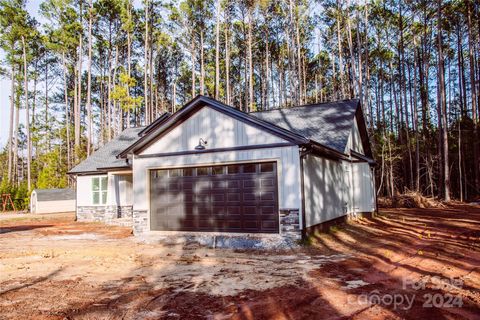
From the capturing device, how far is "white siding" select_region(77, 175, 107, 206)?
1848 centimetres

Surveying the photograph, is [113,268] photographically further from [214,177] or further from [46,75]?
[46,75]

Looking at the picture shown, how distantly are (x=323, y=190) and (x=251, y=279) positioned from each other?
617 cm

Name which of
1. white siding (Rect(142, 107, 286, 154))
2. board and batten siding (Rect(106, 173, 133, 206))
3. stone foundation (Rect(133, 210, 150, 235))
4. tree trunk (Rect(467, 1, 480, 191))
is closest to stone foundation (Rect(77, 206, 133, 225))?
board and batten siding (Rect(106, 173, 133, 206))

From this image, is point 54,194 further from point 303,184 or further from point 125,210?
point 303,184

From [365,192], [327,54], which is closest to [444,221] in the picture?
[365,192]

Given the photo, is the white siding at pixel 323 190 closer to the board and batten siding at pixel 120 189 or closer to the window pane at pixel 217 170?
the window pane at pixel 217 170

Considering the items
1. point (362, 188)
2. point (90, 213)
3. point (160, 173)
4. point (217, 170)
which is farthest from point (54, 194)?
point (362, 188)

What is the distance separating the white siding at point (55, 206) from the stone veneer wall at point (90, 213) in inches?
254

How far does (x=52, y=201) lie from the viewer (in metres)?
23.7

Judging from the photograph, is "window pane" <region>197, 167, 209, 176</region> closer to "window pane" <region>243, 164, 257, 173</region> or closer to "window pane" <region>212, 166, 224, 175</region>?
"window pane" <region>212, 166, 224, 175</region>

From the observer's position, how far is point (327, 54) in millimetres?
34500

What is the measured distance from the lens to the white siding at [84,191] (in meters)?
18.5

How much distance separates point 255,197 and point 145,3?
2431cm

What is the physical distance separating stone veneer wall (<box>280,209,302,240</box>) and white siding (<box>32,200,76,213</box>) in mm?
19581
